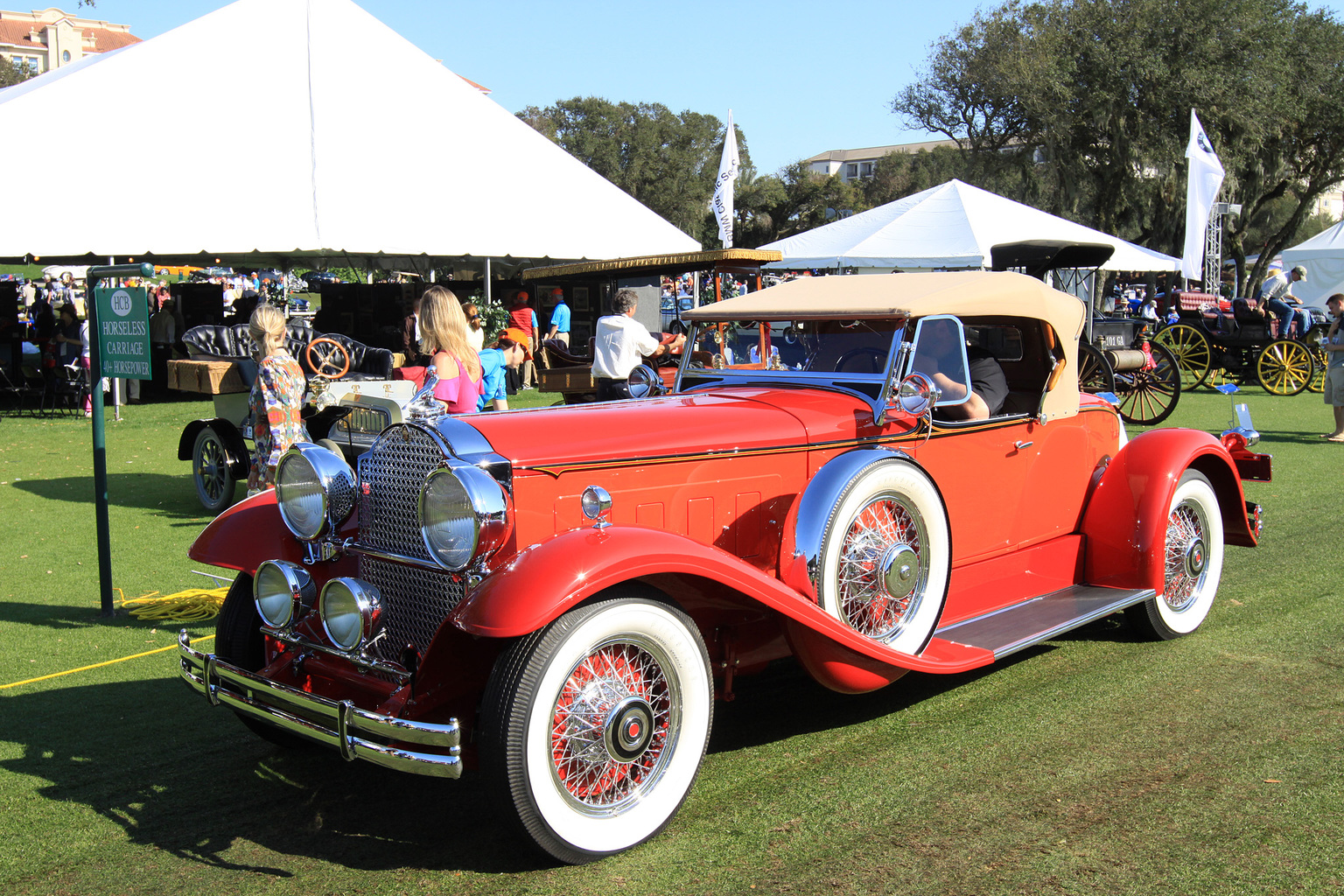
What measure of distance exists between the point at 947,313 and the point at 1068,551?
1.46m

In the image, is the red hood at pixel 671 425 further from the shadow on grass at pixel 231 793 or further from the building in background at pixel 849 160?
the building in background at pixel 849 160

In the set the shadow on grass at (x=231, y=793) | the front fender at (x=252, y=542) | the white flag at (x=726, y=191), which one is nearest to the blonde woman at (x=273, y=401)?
the shadow on grass at (x=231, y=793)

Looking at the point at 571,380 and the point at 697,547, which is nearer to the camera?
the point at 697,547

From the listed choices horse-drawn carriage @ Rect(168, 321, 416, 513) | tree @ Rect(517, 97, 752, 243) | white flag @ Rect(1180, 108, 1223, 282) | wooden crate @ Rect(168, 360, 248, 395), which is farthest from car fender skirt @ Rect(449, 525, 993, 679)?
tree @ Rect(517, 97, 752, 243)

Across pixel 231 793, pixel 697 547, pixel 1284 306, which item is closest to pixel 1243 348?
pixel 1284 306

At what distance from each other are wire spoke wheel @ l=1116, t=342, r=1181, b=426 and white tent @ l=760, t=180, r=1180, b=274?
10.0 ft

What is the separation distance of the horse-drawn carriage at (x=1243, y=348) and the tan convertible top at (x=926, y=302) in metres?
13.7

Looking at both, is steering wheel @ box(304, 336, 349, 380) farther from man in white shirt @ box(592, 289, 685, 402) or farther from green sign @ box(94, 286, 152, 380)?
green sign @ box(94, 286, 152, 380)

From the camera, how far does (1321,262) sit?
27328 millimetres

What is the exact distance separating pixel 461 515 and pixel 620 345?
5.88 m

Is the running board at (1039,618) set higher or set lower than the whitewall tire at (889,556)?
lower

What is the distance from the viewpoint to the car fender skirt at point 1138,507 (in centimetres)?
470

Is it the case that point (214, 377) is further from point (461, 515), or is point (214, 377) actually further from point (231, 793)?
point (461, 515)

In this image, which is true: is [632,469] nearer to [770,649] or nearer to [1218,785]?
[770,649]
